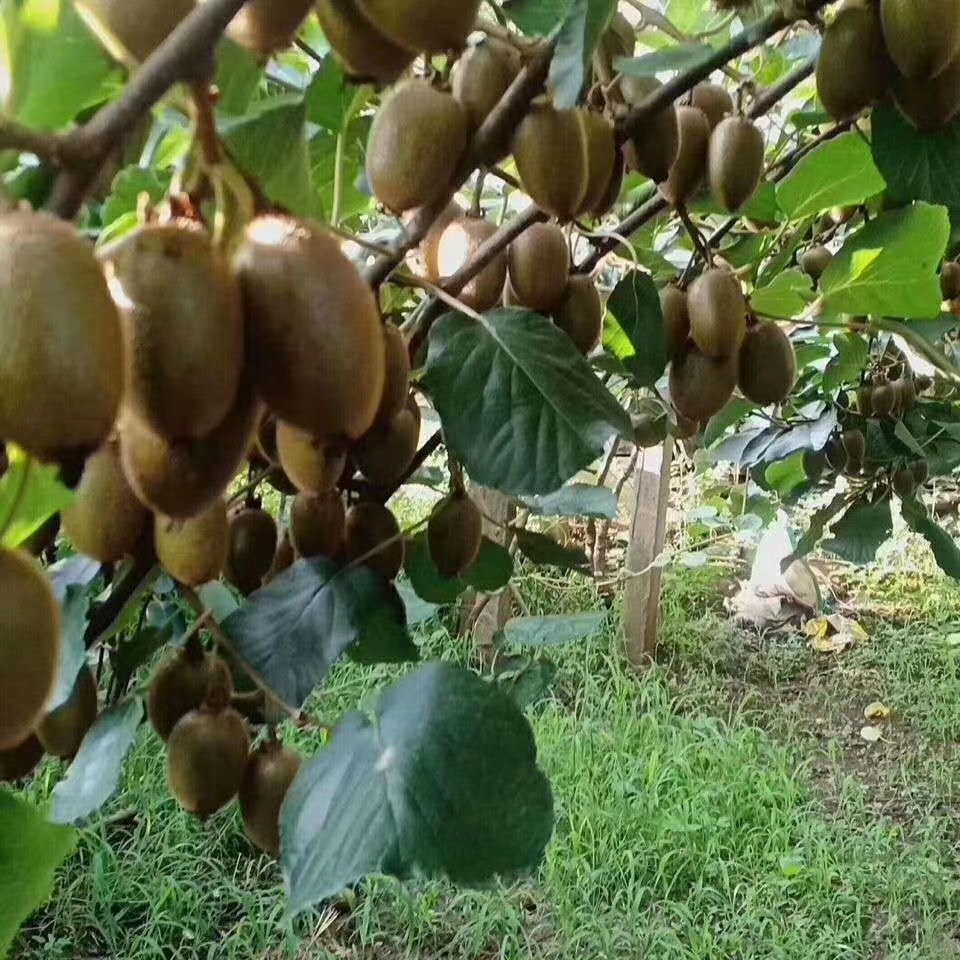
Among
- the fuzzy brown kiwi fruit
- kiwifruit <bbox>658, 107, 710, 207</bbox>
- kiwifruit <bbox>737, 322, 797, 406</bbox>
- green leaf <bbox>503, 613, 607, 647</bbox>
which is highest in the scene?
the fuzzy brown kiwi fruit

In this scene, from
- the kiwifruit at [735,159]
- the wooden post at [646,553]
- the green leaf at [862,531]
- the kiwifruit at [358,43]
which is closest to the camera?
the kiwifruit at [358,43]

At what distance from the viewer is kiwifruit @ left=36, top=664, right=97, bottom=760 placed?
0.65 meters

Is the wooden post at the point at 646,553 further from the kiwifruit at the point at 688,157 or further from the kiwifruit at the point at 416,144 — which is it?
the kiwifruit at the point at 416,144

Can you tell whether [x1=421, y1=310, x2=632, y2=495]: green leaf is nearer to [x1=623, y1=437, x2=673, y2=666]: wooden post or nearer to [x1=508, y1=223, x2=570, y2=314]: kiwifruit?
[x1=508, y1=223, x2=570, y2=314]: kiwifruit

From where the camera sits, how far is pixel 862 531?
1.43 m

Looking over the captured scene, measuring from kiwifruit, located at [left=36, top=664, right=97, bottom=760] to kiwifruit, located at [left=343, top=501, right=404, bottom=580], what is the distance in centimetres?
17

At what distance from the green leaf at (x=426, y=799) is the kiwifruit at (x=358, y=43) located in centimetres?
27

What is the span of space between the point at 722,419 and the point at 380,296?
2.17ft

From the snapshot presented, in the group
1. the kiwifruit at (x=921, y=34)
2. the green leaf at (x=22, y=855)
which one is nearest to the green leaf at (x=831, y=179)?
the kiwifruit at (x=921, y=34)

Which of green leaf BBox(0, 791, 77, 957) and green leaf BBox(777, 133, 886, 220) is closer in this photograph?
green leaf BBox(0, 791, 77, 957)

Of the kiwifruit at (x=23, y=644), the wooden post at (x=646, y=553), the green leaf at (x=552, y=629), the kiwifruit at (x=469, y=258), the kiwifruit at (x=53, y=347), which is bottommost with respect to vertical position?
the wooden post at (x=646, y=553)

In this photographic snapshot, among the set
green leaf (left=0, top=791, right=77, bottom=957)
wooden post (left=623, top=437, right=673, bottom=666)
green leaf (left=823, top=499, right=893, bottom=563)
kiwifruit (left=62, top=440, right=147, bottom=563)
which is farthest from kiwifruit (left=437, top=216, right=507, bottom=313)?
wooden post (left=623, top=437, right=673, bottom=666)

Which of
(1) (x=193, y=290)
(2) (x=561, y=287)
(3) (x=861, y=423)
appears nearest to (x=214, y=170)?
(1) (x=193, y=290)

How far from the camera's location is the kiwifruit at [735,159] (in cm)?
Result: 59
